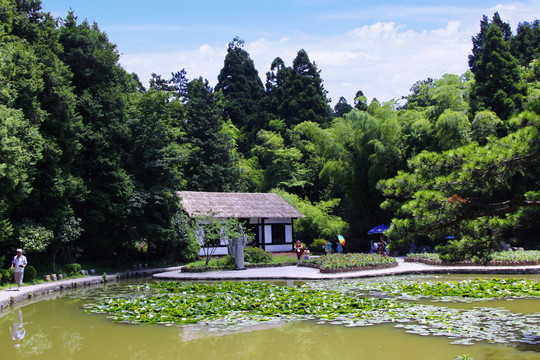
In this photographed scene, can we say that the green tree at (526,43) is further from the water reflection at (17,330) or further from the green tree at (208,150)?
the water reflection at (17,330)

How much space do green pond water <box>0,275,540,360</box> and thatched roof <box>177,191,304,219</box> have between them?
1636 cm

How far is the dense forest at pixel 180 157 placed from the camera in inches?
302

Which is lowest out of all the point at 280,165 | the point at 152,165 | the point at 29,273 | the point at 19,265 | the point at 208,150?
the point at 29,273

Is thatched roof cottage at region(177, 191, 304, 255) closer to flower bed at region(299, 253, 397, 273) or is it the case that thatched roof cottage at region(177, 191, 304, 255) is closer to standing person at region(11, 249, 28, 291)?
flower bed at region(299, 253, 397, 273)

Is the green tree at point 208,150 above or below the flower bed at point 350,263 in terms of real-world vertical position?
above

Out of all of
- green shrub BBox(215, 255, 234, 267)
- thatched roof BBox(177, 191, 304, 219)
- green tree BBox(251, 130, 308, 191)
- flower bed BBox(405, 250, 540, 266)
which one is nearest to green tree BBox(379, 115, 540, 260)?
flower bed BBox(405, 250, 540, 266)

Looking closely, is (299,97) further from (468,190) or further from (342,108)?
(468,190)

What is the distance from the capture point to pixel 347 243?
3011 cm

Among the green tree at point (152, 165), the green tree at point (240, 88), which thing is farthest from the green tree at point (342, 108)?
the green tree at point (152, 165)

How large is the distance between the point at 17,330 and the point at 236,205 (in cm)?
1899

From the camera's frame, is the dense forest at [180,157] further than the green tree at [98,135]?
No

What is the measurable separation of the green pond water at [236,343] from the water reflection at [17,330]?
0.02 meters

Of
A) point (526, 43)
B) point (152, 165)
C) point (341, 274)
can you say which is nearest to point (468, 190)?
point (341, 274)

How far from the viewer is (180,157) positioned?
2353 cm
